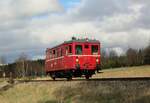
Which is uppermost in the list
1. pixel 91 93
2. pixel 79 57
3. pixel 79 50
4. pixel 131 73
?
pixel 79 50

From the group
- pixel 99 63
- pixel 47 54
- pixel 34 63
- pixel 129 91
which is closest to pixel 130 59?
pixel 34 63

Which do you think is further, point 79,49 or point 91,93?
point 79,49

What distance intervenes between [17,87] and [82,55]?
8413mm

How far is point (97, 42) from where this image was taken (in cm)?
3484

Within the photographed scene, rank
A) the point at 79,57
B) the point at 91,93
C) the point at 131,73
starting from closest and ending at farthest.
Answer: the point at 91,93 < the point at 79,57 < the point at 131,73

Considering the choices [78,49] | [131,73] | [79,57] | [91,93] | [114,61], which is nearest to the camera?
[91,93]

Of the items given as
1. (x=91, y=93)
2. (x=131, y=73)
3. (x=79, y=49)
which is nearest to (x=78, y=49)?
(x=79, y=49)

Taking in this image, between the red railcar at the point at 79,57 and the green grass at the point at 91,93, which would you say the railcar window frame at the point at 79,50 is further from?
the green grass at the point at 91,93

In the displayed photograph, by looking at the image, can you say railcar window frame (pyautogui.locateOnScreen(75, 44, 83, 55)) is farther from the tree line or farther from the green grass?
the tree line

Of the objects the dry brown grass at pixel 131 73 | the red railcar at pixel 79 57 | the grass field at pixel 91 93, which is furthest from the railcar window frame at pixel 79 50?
the dry brown grass at pixel 131 73

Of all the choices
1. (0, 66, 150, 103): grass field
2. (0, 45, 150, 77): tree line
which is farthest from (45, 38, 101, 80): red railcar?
(0, 45, 150, 77): tree line

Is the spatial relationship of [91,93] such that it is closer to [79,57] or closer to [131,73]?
[79,57]

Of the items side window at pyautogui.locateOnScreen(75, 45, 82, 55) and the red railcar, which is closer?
the red railcar

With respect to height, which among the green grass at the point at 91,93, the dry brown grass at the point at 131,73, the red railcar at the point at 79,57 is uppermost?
the red railcar at the point at 79,57
